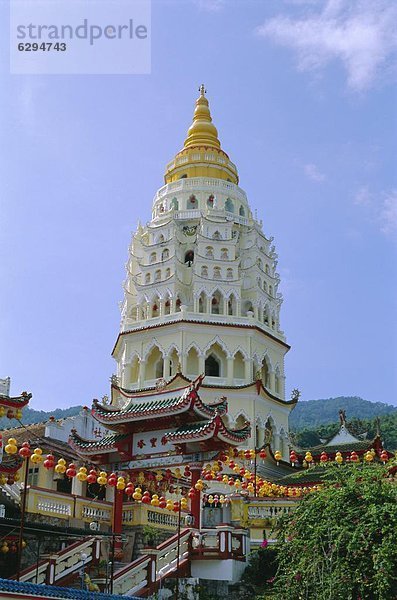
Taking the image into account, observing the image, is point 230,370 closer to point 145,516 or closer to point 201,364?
point 201,364

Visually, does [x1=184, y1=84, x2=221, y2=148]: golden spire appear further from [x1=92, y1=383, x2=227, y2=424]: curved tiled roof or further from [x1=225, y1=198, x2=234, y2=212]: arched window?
[x1=92, y1=383, x2=227, y2=424]: curved tiled roof

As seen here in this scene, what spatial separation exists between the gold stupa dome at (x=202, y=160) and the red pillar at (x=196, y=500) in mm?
33325

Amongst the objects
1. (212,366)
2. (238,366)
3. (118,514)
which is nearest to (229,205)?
(212,366)

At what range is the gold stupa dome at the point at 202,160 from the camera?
2282 inches

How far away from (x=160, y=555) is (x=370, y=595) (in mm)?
7428

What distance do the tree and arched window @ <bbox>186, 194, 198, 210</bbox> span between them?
35.3 meters

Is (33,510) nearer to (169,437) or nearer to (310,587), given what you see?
(169,437)

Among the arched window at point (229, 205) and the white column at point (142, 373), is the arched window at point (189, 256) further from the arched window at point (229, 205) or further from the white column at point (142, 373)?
the white column at point (142, 373)

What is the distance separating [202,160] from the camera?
58312mm

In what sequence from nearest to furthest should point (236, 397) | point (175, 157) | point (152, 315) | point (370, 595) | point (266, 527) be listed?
point (370, 595)
point (266, 527)
point (236, 397)
point (152, 315)
point (175, 157)

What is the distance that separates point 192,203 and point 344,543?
38.2 meters

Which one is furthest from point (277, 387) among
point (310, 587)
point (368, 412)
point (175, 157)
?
point (368, 412)

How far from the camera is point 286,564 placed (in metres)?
21.6

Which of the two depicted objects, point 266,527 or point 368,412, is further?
point 368,412
